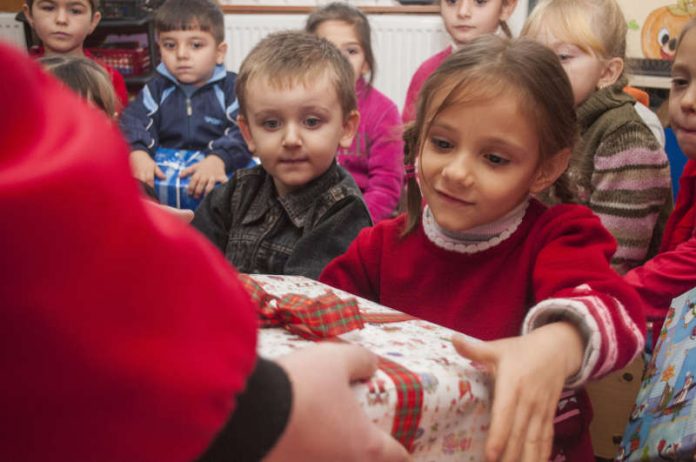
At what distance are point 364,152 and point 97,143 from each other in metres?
2.28

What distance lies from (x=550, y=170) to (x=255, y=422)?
29.8 inches

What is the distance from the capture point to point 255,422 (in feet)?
1.72

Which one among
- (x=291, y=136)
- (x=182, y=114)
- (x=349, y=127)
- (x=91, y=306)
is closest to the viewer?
(x=91, y=306)

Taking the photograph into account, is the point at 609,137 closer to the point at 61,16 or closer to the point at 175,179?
the point at 175,179

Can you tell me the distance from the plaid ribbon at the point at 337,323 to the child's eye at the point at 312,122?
2.46 feet

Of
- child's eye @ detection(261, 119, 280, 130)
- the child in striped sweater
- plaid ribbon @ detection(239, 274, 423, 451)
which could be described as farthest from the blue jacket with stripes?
plaid ribbon @ detection(239, 274, 423, 451)

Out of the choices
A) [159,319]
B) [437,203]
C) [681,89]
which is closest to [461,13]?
[681,89]

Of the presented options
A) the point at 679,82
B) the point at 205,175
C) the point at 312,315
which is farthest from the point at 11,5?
the point at 312,315

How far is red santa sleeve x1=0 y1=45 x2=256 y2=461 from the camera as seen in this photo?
0.41m

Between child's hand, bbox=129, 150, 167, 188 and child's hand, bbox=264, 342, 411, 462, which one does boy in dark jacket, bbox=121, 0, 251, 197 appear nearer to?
child's hand, bbox=129, 150, 167, 188

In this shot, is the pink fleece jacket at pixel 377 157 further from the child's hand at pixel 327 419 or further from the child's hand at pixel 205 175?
the child's hand at pixel 327 419

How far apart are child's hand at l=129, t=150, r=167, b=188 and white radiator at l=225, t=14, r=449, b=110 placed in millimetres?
1750

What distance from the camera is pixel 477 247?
1140mm

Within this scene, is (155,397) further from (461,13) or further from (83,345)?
(461,13)
